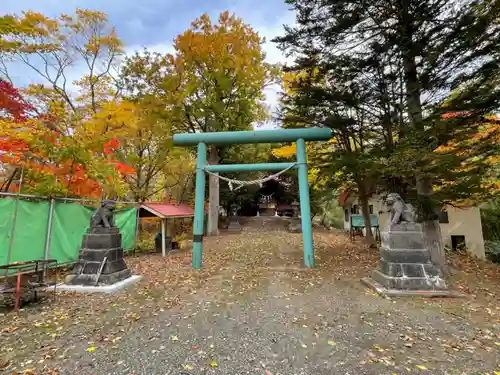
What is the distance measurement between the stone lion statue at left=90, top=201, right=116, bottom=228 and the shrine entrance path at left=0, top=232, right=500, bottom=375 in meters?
1.62

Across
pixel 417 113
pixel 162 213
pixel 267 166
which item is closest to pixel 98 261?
pixel 162 213

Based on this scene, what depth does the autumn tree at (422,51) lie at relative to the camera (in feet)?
15.7

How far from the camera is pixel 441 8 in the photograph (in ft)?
17.8

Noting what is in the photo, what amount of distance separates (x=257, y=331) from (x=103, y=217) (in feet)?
14.7

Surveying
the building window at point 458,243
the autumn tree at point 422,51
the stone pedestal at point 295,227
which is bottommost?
the building window at point 458,243

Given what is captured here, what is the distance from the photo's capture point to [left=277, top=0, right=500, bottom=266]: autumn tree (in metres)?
4.79

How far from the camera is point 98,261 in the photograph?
5391mm

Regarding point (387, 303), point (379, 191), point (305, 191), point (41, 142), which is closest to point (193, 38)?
point (41, 142)

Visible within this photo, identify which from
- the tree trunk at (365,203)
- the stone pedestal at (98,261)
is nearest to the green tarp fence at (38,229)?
the stone pedestal at (98,261)

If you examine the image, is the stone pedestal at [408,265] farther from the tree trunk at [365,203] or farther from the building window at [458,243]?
the building window at [458,243]

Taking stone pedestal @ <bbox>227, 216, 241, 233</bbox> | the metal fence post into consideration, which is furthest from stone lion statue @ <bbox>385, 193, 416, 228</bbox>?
stone pedestal @ <bbox>227, 216, 241, 233</bbox>

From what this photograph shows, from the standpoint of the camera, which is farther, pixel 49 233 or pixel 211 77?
pixel 211 77

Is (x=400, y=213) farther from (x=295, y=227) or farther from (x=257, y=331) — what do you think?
(x=295, y=227)

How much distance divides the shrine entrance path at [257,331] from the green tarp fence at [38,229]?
1639 millimetres
